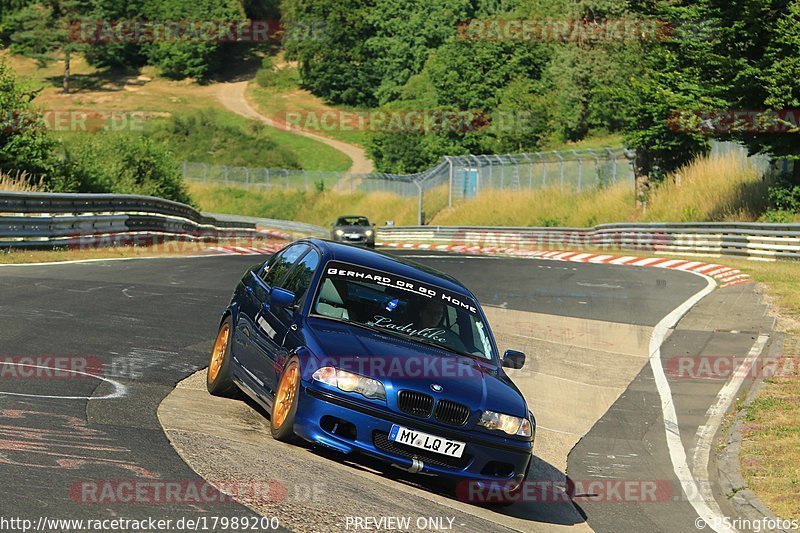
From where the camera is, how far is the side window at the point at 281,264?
9812mm

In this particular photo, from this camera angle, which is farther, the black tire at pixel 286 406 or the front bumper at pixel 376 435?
the black tire at pixel 286 406

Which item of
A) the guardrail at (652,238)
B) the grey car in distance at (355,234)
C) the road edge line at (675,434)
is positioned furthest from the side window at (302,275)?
the grey car in distance at (355,234)

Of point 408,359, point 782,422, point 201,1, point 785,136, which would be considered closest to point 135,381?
point 408,359

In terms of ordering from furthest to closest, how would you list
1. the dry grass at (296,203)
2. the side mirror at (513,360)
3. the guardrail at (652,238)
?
the dry grass at (296,203), the guardrail at (652,238), the side mirror at (513,360)

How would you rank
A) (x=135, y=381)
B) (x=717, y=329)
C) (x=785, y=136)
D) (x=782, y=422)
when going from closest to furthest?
(x=135, y=381), (x=782, y=422), (x=717, y=329), (x=785, y=136)

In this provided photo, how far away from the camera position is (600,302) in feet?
66.1

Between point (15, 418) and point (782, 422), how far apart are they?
7.40 metres

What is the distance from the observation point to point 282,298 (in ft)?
28.1

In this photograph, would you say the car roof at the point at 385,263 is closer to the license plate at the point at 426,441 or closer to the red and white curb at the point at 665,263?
the license plate at the point at 426,441

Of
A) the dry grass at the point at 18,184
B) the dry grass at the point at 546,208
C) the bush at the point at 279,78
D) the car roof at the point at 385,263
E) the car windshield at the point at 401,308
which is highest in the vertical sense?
the car roof at the point at 385,263

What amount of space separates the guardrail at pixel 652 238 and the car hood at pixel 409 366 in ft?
71.5

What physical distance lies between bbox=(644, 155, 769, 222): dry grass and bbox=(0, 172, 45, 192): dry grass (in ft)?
74.4

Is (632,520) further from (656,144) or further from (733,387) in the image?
(656,144)

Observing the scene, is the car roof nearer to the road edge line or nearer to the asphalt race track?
the asphalt race track
